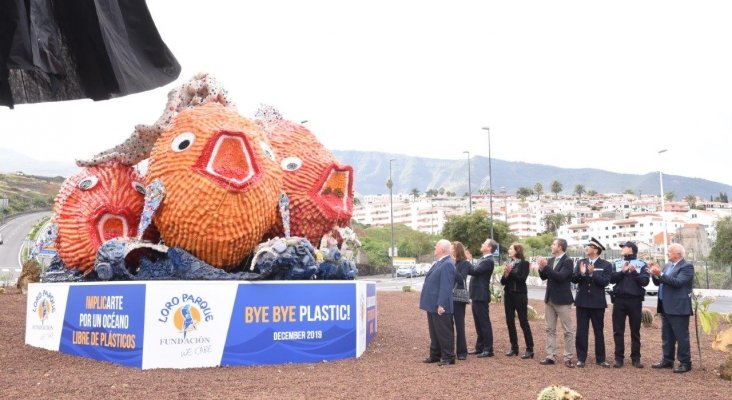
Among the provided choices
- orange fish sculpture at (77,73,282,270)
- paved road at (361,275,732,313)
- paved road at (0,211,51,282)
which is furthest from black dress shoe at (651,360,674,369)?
paved road at (0,211,51,282)

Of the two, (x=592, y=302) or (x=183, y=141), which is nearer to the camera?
(x=592, y=302)

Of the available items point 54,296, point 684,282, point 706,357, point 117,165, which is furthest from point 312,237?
point 706,357

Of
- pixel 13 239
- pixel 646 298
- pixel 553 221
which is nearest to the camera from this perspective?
pixel 646 298

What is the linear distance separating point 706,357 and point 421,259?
72.4 metres

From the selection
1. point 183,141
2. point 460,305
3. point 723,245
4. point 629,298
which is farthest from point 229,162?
point 723,245

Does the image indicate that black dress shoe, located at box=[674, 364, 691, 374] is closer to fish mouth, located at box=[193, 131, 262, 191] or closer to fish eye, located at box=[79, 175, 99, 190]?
fish mouth, located at box=[193, 131, 262, 191]

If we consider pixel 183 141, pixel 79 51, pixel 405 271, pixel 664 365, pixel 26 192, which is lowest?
pixel 664 365

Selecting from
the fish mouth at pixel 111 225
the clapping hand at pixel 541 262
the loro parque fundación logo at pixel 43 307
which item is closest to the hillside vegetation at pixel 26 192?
the loro parque fundación logo at pixel 43 307

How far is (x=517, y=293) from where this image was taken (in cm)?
1039

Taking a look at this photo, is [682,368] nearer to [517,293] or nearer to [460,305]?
[517,293]

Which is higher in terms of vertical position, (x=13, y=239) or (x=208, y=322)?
(x=13, y=239)

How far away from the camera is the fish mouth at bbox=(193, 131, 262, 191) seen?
9578 millimetres

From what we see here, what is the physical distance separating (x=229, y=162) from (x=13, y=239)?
65.1m

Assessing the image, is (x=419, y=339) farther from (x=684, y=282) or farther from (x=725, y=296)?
(x=725, y=296)
